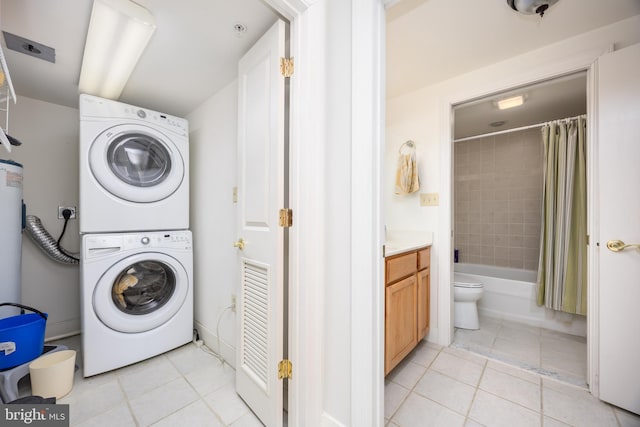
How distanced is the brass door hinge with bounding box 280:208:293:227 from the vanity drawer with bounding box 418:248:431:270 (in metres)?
1.15

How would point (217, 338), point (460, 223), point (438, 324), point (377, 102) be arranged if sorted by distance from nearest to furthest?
point (377, 102) → point (217, 338) → point (438, 324) → point (460, 223)

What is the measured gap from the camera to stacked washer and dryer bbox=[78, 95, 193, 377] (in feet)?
5.13

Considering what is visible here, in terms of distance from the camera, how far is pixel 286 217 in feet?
3.65

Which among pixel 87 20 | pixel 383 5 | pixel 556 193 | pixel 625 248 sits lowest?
pixel 625 248

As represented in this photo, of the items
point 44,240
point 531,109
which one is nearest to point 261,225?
point 44,240

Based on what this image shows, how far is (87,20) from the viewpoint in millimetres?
1213

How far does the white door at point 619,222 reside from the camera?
4.13 feet

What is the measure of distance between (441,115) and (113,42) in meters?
2.22

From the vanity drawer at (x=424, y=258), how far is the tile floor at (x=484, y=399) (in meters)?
0.68

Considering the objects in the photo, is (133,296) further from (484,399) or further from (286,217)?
(484,399)

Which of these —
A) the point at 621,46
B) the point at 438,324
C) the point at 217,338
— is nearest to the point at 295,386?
the point at 217,338

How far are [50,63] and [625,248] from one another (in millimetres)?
3499

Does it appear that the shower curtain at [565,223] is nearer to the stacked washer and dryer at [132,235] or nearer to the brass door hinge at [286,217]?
the brass door hinge at [286,217]

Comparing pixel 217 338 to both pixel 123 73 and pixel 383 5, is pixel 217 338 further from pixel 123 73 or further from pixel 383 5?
pixel 383 5
